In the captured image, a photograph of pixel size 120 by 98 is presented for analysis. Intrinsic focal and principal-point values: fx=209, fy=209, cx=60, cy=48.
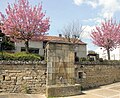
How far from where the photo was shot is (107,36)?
24.7 metres

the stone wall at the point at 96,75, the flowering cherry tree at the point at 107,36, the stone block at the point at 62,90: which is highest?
the flowering cherry tree at the point at 107,36

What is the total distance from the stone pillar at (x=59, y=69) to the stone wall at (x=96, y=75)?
216 cm

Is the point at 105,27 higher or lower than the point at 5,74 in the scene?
higher

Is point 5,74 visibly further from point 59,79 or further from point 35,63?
point 59,79

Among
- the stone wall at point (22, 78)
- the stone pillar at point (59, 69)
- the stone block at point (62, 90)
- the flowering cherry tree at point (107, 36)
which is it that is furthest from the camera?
the flowering cherry tree at point (107, 36)

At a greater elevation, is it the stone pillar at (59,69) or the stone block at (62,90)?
the stone pillar at (59,69)

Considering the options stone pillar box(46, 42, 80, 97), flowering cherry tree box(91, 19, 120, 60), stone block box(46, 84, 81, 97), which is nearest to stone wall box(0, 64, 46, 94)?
stone pillar box(46, 42, 80, 97)

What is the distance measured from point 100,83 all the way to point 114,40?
859cm

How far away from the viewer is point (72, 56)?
545 inches

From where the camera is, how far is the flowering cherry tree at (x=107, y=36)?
24.3 meters

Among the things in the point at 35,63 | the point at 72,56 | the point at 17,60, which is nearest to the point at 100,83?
the point at 72,56

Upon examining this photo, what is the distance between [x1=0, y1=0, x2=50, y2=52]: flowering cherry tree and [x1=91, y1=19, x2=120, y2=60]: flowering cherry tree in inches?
319

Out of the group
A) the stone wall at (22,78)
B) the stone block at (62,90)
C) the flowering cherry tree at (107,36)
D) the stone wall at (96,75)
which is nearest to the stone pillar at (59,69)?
the stone block at (62,90)

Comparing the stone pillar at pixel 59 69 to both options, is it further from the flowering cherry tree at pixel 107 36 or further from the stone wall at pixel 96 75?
the flowering cherry tree at pixel 107 36
